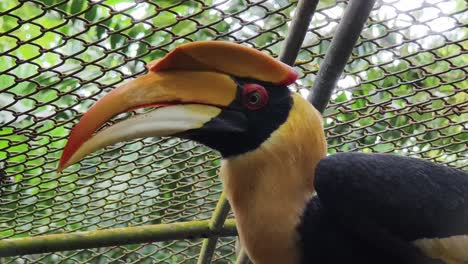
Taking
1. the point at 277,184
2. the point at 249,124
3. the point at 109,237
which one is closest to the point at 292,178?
the point at 277,184

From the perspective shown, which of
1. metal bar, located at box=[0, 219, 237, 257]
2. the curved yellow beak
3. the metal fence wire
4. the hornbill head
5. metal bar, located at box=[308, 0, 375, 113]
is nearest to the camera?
the curved yellow beak

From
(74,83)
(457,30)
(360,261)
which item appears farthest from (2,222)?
(457,30)

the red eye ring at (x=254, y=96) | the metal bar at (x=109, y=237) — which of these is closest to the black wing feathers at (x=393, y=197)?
the red eye ring at (x=254, y=96)

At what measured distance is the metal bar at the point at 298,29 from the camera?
1563mm

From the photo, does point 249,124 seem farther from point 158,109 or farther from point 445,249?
point 445,249

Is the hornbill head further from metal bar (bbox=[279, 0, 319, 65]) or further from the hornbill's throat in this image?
metal bar (bbox=[279, 0, 319, 65])

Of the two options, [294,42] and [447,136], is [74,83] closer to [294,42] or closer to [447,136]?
[294,42]

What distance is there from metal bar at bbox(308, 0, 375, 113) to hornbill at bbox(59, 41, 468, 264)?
81mm

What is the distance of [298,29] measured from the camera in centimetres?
159

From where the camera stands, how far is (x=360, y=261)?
4.83ft

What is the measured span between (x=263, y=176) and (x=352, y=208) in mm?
186

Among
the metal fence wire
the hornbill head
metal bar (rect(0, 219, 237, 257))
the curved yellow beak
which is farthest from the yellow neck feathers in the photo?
metal bar (rect(0, 219, 237, 257))

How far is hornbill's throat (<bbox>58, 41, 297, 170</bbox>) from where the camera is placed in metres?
1.29

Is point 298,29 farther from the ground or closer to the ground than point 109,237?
farther from the ground
